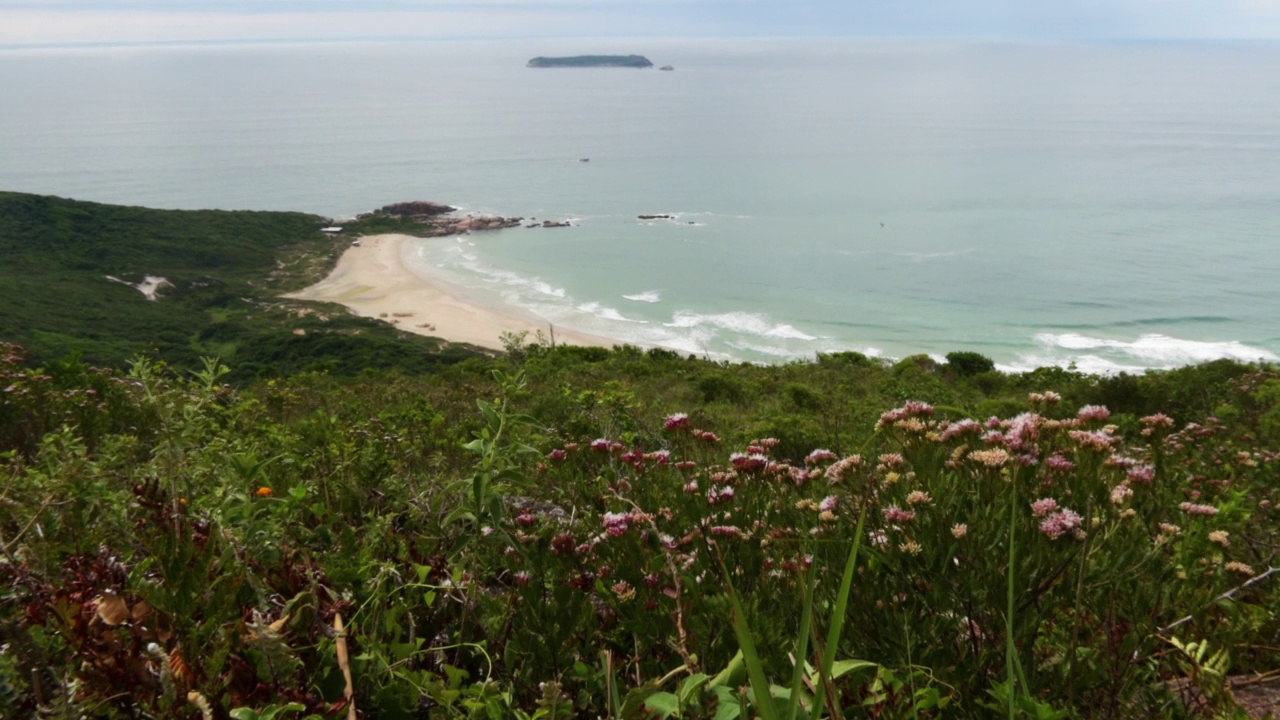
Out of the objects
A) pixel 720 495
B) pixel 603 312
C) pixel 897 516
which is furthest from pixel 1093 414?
pixel 603 312

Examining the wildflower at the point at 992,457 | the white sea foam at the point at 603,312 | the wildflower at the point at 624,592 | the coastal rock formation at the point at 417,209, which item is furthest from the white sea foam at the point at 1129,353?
the coastal rock formation at the point at 417,209

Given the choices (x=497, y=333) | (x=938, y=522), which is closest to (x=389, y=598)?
(x=938, y=522)

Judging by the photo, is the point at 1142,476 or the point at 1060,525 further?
the point at 1142,476

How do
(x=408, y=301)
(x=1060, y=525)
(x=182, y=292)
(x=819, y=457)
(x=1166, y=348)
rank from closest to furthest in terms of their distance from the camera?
1. (x=1060, y=525)
2. (x=819, y=457)
3. (x=1166, y=348)
4. (x=408, y=301)
5. (x=182, y=292)

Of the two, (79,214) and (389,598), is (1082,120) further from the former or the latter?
(389,598)

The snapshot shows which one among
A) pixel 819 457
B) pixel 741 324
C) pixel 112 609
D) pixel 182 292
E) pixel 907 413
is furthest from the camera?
pixel 182 292

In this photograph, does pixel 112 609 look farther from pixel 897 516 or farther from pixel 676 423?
pixel 676 423
